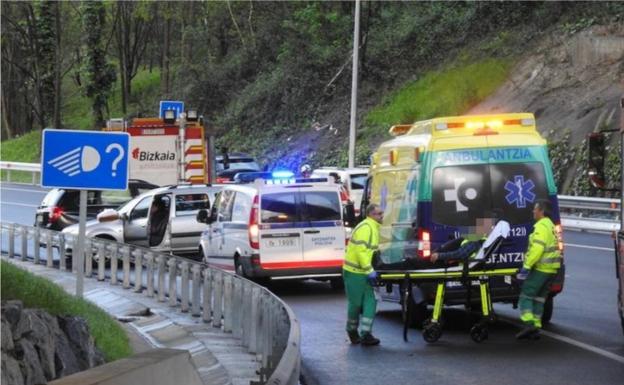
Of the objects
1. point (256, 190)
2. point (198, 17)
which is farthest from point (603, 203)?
point (198, 17)

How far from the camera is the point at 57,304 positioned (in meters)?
11.6

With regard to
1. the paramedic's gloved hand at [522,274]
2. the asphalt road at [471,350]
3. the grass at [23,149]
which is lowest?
the asphalt road at [471,350]

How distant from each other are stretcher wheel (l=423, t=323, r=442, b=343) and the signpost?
397cm

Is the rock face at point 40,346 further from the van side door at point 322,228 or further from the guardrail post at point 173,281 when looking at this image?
the van side door at point 322,228

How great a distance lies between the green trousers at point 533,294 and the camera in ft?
42.8

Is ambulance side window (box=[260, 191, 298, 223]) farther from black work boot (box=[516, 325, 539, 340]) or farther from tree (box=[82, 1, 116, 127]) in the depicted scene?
tree (box=[82, 1, 116, 127])

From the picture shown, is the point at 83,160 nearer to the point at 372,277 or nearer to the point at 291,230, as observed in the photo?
the point at 372,277

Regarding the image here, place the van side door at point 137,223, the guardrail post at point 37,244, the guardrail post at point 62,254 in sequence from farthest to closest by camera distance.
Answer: the guardrail post at point 37,244
the van side door at point 137,223
the guardrail post at point 62,254

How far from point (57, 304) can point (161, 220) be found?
11579 millimetres

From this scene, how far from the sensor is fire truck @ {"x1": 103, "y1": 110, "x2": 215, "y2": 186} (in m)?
27.9

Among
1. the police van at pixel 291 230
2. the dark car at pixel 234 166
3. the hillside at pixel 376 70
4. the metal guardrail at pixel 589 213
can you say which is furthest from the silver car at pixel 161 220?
the dark car at pixel 234 166

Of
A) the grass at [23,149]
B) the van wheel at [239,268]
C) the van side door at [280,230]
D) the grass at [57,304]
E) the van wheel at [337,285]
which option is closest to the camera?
the grass at [57,304]

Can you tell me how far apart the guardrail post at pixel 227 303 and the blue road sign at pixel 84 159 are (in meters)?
1.82

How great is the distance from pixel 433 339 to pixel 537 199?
2.23 metres
